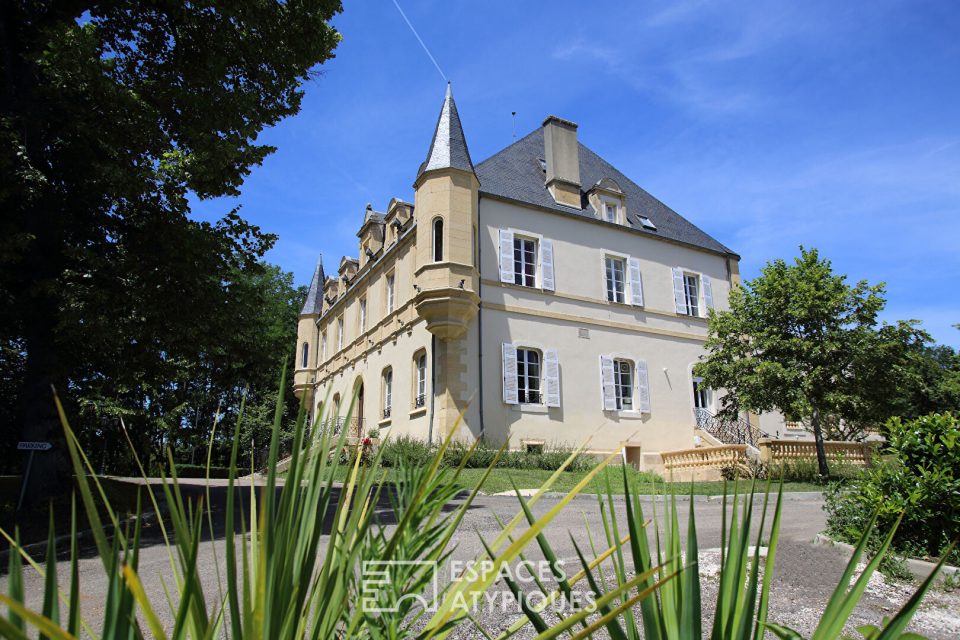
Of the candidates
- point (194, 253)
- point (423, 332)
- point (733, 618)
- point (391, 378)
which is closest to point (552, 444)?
point (423, 332)

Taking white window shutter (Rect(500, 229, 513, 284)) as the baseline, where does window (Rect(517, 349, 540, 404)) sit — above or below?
below

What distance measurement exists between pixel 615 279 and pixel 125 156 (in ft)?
52.1

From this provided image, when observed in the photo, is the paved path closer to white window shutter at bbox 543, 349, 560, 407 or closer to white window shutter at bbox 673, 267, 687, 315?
white window shutter at bbox 543, 349, 560, 407

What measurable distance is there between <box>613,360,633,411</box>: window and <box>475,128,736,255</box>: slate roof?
4.98m

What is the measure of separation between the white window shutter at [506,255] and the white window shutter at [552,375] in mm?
2516

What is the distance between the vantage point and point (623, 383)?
2055cm

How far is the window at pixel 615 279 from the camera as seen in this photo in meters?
21.3

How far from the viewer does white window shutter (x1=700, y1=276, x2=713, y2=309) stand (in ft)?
76.5

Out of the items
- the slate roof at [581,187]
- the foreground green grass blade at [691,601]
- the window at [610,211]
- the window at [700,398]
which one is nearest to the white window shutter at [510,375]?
the slate roof at [581,187]

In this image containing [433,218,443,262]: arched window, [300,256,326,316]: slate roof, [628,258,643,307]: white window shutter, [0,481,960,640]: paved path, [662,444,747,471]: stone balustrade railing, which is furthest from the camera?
[300,256,326,316]: slate roof

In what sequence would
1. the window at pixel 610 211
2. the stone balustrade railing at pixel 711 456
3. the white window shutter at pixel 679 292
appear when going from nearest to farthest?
the stone balustrade railing at pixel 711 456 → the window at pixel 610 211 → the white window shutter at pixel 679 292

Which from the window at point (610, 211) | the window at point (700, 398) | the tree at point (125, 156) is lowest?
the window at point (700, 398)

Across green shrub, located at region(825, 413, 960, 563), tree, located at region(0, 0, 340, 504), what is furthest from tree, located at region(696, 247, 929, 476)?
tree, located at region(0, 0, 340, 504)

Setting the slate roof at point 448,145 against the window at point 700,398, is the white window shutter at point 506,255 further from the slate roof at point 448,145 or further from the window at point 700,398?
the window at point 700,398
